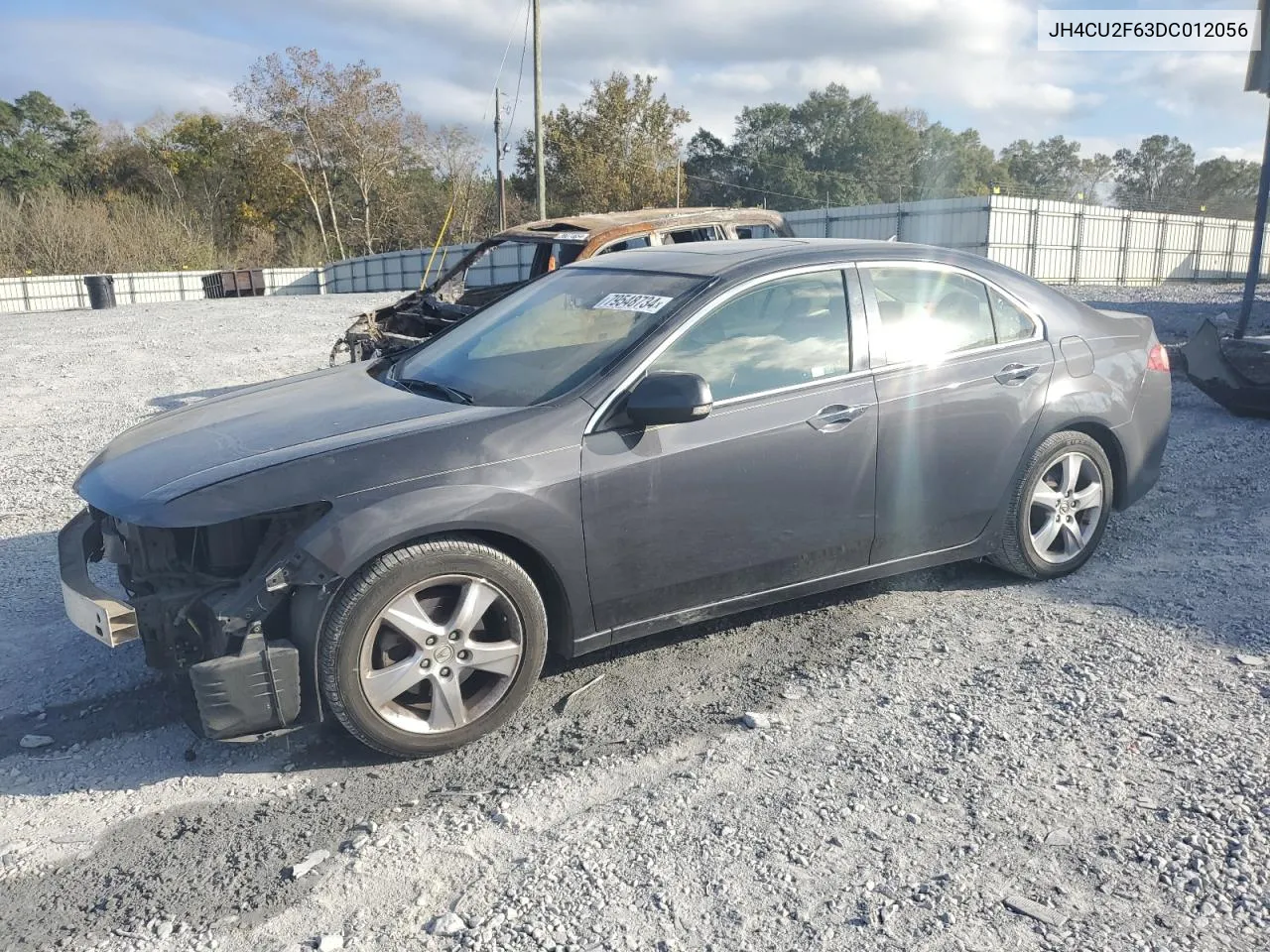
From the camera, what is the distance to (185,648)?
317 cm

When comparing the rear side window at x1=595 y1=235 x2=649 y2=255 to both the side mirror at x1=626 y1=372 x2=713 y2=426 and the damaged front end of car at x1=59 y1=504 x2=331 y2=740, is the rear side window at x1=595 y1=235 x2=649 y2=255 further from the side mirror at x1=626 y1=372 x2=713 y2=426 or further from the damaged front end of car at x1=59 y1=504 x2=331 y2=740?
the damaged front end of car at x1=59 y1=504 x2=331 y2=740

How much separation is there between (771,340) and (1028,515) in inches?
63.6

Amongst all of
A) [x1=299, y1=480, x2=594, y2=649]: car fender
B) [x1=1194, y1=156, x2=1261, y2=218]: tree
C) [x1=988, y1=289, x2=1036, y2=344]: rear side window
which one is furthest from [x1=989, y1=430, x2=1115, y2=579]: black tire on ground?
[x1=1194, y1=156, x2=1261, y2=218]: tree

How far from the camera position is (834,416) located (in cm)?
394

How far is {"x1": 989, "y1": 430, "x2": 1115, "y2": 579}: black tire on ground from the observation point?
4.53 metres

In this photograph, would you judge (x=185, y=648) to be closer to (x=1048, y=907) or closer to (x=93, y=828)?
(x=93, y=828)

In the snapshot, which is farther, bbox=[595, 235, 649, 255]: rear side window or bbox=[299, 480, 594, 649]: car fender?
bbox=[595, 235, 649, 255]: rear side window

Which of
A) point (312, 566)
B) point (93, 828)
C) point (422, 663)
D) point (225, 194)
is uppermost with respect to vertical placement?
point (225, 194)

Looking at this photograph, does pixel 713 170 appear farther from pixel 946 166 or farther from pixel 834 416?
pixel 834 416

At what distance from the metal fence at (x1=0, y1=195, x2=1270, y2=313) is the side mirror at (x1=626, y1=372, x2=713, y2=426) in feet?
78.4

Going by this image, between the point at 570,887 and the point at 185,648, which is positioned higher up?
the point at 185,648

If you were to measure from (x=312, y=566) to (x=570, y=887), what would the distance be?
125cm

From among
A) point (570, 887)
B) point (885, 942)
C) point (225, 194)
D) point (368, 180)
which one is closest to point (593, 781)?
point (570, 887)

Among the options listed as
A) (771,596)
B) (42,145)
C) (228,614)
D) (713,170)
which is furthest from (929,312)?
(713,170)
